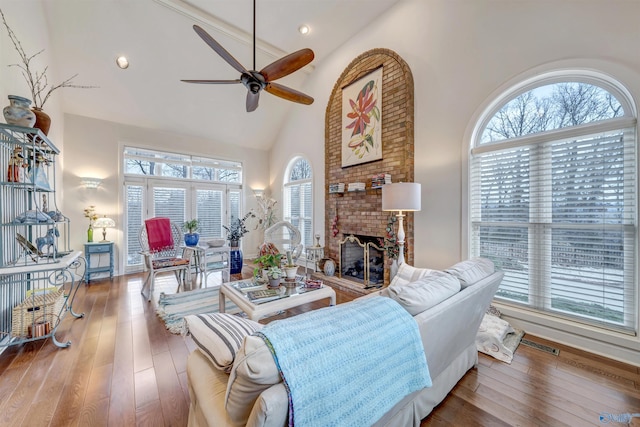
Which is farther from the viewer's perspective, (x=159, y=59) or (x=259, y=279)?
(x=159, y=59)

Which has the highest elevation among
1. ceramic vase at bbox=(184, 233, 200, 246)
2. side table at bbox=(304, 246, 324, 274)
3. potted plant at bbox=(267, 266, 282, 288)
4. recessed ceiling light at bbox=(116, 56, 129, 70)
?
recessed ceiling light at bbox=(116, 56, 129, 70)

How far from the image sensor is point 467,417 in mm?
1546

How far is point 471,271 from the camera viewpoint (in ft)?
5.81

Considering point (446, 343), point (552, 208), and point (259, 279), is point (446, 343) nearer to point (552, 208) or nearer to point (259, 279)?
point (259, 279)

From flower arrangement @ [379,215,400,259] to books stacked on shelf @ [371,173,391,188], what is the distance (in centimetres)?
53

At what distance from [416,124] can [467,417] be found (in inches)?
130

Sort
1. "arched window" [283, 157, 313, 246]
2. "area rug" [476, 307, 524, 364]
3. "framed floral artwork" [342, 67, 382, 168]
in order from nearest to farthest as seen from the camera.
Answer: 1. "area rug" [476, 307, 524, 364]
2. "framed floral artwork" [342, 67, 382, 168]
3. "arched window" [283, 157, 313, 246]

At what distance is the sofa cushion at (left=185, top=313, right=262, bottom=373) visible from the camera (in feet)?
3.41

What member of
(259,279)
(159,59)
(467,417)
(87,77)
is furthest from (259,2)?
(467,417)

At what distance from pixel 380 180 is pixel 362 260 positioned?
1.52 m

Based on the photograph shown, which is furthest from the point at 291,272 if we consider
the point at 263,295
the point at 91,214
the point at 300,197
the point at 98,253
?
the point at 91,214

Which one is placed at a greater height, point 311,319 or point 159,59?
point 159,59

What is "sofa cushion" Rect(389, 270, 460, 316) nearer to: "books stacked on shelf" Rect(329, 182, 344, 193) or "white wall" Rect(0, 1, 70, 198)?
"books stacked on shelf" Rect(329, 182, 344, 193)

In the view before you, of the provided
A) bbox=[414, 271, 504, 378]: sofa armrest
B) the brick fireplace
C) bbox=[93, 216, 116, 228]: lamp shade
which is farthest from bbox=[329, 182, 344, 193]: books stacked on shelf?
bbox=[93, 216, 116, 228]: lamp shade
